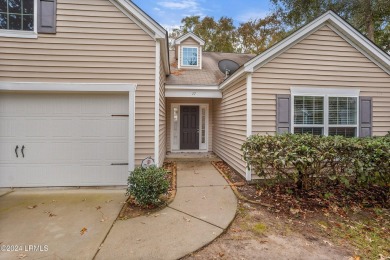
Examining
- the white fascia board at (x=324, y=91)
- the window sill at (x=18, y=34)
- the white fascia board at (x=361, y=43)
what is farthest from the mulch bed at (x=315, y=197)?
the window sill at (x=18, y=34)

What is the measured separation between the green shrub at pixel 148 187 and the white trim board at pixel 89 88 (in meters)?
1.17

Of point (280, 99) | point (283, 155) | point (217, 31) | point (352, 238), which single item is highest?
point (217, 31)

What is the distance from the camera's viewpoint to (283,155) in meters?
4.23

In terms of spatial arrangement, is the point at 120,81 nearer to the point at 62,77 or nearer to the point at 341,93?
the point at 62,77

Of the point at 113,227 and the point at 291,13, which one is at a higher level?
the point at 291,13

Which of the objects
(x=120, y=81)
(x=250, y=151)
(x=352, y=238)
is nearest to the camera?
(x=352, y=238)

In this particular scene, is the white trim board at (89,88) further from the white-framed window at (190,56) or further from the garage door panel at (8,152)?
the white-framed window at (190,56)

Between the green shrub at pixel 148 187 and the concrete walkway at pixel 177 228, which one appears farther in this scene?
the green shrub at pixel 148 187

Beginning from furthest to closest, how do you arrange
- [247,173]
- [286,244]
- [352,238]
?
1. [247,173]
2. [352,238]
3. [286,244]

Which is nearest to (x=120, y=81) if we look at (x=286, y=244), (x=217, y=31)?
(x=286, y=244)

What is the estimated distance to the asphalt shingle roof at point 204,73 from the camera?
8.47 meters

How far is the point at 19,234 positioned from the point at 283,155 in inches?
179

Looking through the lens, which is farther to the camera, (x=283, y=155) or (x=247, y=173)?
(x=247, y=173)

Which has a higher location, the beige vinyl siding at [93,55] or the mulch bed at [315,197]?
the beige vinyl siding at [93,55]
